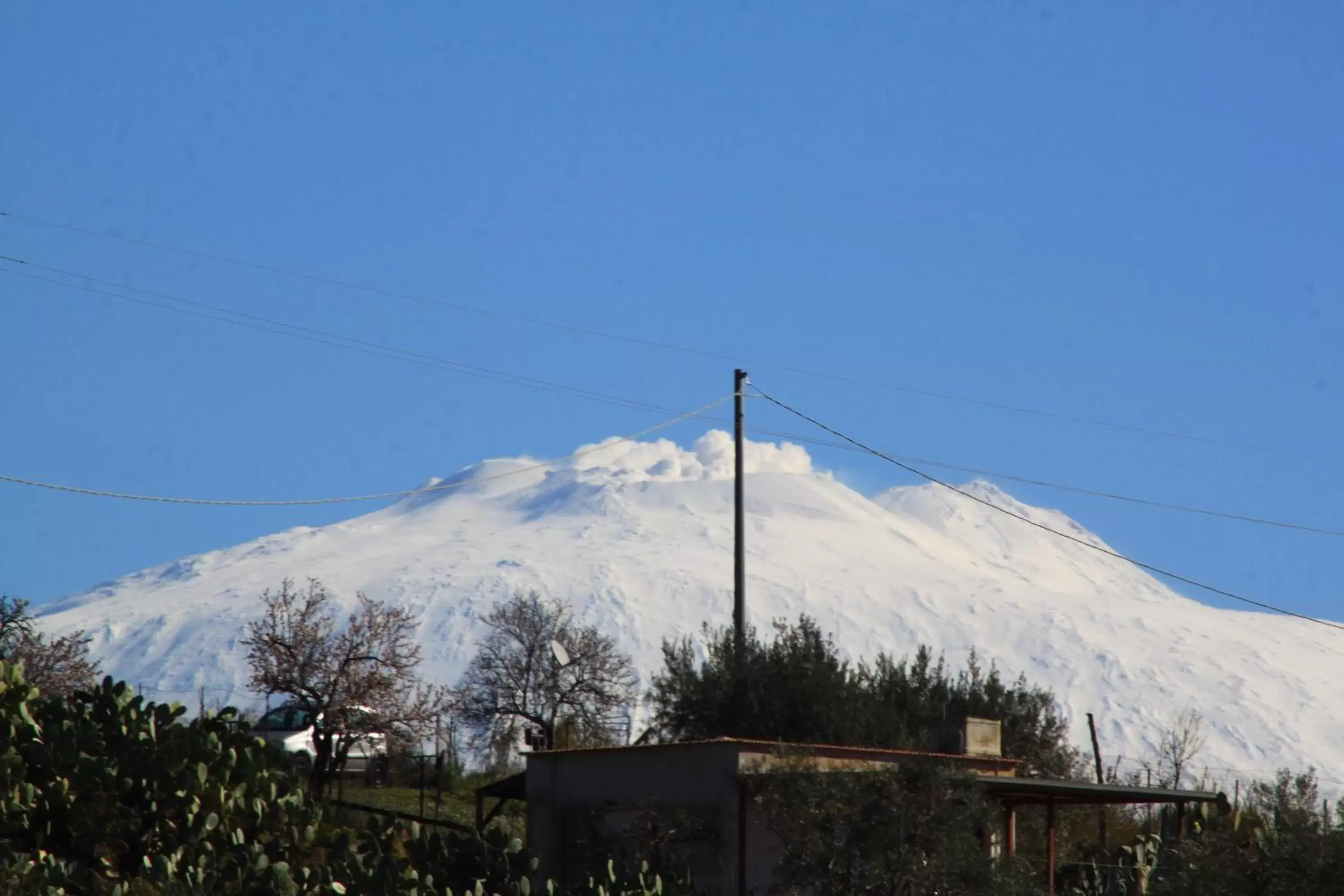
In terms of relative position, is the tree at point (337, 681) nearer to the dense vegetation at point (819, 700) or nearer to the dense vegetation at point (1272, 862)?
the dense vegetation at point (819, 700)

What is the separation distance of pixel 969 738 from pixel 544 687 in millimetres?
43241

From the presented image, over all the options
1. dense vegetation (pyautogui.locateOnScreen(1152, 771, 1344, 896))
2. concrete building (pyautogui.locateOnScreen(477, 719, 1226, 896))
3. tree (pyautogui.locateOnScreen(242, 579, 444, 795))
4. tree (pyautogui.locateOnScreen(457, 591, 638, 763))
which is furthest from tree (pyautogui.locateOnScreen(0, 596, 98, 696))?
dense vegetation (pyautogui.locateOnScreen(1152, 771, 1344, 896))

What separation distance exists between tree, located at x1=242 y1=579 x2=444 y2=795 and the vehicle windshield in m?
0.28

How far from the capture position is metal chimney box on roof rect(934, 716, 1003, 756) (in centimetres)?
3102

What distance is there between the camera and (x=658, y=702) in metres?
38.1

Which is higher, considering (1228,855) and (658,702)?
(658,702)

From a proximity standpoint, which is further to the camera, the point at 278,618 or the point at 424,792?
the point at 278,618

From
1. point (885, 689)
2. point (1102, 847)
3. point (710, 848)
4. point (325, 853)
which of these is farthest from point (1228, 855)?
point (885, 689)

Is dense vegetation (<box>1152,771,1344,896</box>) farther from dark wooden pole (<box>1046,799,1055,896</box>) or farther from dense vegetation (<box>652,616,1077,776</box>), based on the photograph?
dense vegetation (<box>652,616,1077,776</box>)

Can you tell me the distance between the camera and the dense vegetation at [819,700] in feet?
114

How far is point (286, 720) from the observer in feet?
147

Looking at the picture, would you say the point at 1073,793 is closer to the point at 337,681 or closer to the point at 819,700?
the point at 819,700

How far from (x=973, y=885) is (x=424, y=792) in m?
26.7

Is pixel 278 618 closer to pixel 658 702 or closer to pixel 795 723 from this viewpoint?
pixel 658 702
